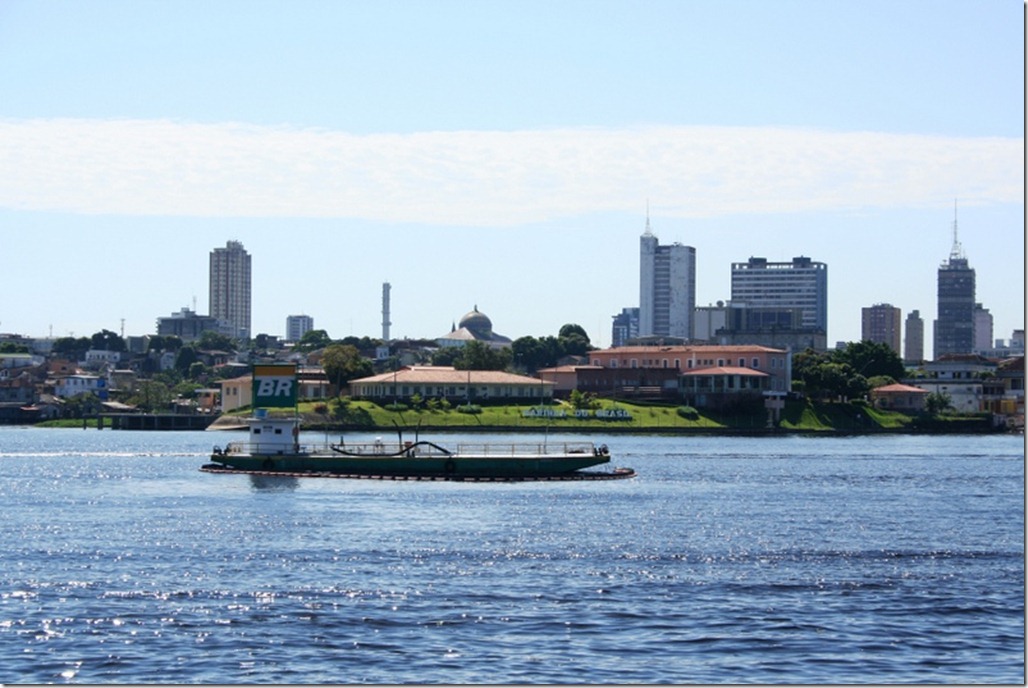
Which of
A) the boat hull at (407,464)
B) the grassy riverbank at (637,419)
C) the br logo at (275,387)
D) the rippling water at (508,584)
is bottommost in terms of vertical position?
the rippling water at (508,584)

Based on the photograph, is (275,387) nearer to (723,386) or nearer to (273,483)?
(273,483)

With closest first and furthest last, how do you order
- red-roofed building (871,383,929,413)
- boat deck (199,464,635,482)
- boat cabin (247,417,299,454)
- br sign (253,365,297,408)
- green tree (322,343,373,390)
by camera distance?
1. boat deck (199,464,635,482)
2. br sign (253,365,297,408)
3. boat cabin (247,417,299,454)
4. green tree (322,343,373,390)
5. red-roofed building (871,383,929,413)

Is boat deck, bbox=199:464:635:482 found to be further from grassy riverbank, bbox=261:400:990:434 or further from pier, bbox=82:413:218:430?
pier, bbox=82:413:218:430

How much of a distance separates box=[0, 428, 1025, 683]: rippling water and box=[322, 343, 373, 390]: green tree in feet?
300

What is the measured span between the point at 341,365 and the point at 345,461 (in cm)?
8541

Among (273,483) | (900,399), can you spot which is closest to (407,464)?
(273,483)

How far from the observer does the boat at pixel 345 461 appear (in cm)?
8775

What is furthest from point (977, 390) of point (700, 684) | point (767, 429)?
point (700, 684)

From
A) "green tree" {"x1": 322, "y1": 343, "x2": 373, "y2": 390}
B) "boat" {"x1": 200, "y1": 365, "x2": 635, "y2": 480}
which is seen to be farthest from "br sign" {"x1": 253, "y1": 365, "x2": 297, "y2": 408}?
"green tree" {"x1": 322, "y1": 343, "x2": 373, "y2": 390}

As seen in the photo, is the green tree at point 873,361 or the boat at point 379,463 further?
the green tree at point 873,361

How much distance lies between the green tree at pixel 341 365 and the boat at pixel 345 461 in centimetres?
8125

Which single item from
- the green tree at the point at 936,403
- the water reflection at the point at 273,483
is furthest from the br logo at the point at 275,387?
the green tree at the point at 936,403

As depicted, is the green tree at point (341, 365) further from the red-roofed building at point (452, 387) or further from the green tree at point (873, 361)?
the green tree at point (873, 361)

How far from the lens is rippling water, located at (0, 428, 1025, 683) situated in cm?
3294
